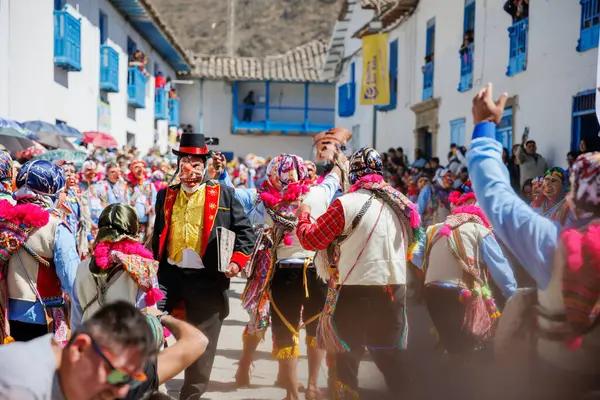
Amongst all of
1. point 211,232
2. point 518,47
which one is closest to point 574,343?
point 211,232

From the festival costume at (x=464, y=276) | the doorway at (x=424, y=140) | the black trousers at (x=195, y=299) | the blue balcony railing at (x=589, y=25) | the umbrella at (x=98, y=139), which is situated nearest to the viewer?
the black trousers at (x=195, y=299)

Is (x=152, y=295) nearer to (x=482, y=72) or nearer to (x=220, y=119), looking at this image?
(x=482, y=72)

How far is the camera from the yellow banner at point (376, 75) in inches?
822

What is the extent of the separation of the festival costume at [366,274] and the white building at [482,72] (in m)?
6.92

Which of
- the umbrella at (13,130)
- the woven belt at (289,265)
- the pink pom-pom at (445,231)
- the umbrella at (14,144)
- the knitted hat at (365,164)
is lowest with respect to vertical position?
the woven belt at (289,265)

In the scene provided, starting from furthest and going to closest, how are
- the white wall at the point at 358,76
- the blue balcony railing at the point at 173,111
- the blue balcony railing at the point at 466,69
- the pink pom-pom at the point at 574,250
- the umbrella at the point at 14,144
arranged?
the blue balcony railing at the point at 173,111
the white wall at the point at 358,76
the blue balcony railing at the point at 466,69
the umbrella at the point at 14,144
the pink pom-pom at the point at 574,250

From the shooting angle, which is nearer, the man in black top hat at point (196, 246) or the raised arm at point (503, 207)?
the raised arm at point (503, 207)

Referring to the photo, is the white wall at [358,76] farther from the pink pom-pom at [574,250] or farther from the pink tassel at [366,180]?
the pink pom-pom at [574,250]

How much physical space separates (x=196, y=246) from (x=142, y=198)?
253 inches

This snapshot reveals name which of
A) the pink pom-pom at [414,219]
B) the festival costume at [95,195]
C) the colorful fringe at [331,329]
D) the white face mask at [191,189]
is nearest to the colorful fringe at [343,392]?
the colorful fringe at [331,329]

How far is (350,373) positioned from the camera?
4.43 m

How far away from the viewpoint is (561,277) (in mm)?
2342

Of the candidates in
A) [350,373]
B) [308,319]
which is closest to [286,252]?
[308,319]

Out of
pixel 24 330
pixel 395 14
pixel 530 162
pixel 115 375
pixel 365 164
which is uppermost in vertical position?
pixel 395 14
